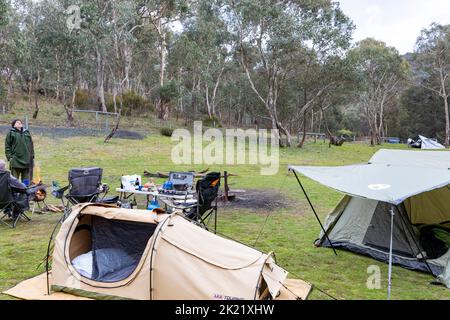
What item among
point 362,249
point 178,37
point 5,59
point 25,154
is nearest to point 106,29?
point 5,59

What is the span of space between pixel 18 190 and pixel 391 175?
17.7 ft

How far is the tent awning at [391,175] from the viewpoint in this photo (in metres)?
4.75

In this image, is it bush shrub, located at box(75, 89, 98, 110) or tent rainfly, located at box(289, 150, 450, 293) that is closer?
tent rainfly, located at box(289, 150, 450, 293)

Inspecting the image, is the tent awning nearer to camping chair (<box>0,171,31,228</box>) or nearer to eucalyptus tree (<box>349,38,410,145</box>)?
camping chair (<box>0,171,31,228</box>)

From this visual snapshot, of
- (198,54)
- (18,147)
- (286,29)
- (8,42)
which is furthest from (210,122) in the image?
(18,147)

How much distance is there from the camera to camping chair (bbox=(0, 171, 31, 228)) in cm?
641

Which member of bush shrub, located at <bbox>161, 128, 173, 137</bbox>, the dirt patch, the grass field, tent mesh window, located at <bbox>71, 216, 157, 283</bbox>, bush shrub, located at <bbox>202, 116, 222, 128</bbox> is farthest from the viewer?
bush shrub, located at <bbox>202, 116, 222, 128</bbox>

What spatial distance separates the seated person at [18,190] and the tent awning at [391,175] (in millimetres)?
4108

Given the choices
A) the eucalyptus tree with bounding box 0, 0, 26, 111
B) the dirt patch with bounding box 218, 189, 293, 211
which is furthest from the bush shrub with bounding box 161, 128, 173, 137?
the dirt patch with bounding box 218, 189, 293, 211

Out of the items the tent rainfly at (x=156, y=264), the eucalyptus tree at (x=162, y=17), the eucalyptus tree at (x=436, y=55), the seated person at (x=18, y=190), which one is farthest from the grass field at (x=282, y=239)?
the eucalyptus tree at (x=436, y=55)

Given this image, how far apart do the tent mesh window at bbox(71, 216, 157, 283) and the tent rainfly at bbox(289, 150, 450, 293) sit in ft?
7.61

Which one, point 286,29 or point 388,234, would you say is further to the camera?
point 286,29

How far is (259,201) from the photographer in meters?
9.98

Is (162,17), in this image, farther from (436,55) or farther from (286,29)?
(436,55)
